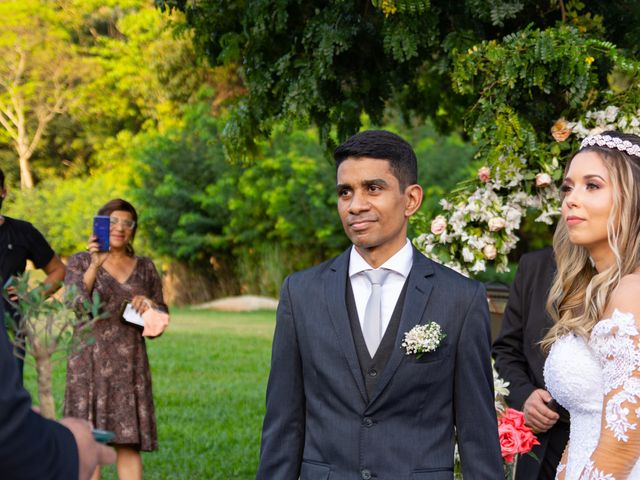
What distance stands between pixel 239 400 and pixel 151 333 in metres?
6.63

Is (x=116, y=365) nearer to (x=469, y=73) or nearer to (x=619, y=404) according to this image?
(x=469, y=73)

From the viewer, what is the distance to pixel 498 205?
20.3 ft

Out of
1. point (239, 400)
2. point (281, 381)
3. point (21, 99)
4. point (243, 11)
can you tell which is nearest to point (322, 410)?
point (281, 381)

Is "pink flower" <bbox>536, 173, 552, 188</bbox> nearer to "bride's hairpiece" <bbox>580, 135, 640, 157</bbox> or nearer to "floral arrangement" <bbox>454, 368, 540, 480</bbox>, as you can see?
"floral arrangement" <bbox>454, 368, 540, 480</bbox>

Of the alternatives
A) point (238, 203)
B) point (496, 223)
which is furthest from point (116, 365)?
point (238, 203)

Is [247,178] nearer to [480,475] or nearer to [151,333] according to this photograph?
[151,333]

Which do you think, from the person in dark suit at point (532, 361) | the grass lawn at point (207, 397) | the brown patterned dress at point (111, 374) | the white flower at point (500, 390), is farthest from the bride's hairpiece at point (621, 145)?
the grass lawn at point (207, 397)

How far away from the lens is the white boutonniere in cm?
362

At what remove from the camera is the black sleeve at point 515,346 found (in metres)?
4.89

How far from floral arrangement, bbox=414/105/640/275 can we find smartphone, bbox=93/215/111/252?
230 centimetres

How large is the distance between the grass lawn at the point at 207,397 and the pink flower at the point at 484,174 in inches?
175

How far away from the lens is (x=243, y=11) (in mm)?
7492

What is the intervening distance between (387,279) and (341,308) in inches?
9.3

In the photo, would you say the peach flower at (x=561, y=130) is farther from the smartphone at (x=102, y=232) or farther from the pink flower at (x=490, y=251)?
the smartphone at (x=102, y=232)
